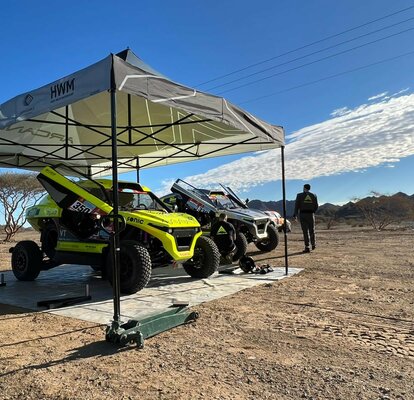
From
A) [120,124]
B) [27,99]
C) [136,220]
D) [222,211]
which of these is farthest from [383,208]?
[27,99]

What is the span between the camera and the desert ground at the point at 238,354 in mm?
3088

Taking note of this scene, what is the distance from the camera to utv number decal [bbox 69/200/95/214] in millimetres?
7059

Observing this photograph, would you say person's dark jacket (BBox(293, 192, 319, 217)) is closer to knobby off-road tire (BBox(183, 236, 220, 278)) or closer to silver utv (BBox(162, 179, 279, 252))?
silver utv (BBox(162, 179, 279, 252))

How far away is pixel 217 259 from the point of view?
7879 mm

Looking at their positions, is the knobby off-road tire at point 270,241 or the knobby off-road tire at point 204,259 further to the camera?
the knobby off-road tire at point 270,241

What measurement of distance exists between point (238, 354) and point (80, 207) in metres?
4.26

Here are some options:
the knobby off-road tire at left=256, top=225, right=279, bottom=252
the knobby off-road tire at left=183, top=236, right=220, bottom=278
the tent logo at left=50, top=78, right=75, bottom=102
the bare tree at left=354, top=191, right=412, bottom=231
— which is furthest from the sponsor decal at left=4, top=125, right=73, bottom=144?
the bare tree at left=354, top=191, right=412, bottom=231

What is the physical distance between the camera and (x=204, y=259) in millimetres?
→ 7941

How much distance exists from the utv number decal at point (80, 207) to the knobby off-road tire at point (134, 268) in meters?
1.02

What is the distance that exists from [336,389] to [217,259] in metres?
4.90

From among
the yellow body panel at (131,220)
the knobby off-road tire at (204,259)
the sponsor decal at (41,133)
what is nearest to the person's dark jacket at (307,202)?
the knobby off-road tire at (204,259)

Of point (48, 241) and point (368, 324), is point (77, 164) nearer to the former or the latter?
point (48, 241)

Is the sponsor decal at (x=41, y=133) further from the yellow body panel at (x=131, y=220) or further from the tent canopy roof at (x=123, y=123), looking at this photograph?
the yellow body panel at (x=131, y=220)

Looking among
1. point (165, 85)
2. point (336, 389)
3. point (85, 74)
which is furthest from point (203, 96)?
point (336, 389)
